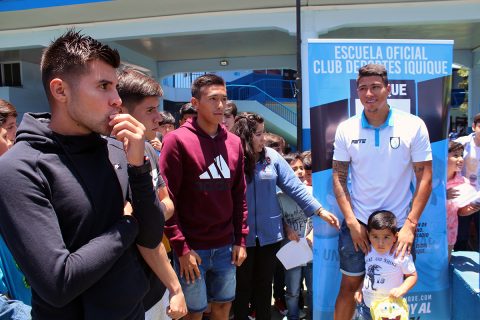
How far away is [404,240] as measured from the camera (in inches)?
106

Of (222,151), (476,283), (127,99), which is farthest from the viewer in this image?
(476,283)

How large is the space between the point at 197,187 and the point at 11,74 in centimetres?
1354

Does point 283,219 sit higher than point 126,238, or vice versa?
point 126,238

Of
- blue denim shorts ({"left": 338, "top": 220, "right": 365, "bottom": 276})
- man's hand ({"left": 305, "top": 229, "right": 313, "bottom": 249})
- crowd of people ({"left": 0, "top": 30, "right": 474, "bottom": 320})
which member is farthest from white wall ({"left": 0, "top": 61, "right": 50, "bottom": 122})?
blue denim shorts ({"left": 338, "top": 220, "right": 365, "bottom": 276})

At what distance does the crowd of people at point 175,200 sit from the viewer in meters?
1.12

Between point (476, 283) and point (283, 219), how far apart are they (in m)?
1.55

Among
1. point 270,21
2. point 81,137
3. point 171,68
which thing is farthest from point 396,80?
point 171,68

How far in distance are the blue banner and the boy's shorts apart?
0.20 metres

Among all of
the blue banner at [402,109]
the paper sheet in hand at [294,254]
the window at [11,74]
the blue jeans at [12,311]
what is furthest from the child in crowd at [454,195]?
the window at [11,74]

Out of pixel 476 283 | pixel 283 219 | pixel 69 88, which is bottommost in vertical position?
pixel 476 283

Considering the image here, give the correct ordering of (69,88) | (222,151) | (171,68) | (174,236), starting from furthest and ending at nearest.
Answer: (171,68), (222,151), (174,236), (69,88)

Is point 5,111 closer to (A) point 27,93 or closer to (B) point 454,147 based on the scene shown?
(B) point 454,147

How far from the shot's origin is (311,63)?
10.2 feet

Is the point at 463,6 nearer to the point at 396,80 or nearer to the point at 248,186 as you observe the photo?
the point at 396,80
